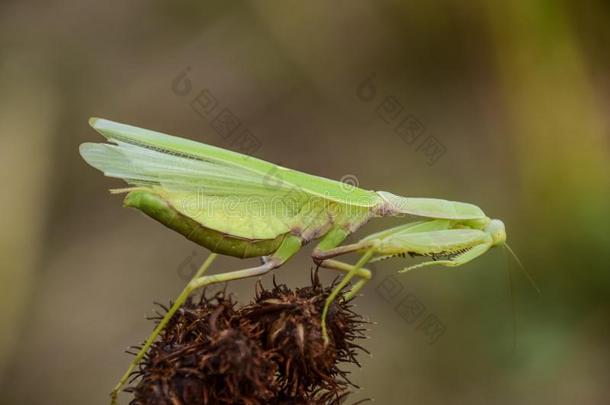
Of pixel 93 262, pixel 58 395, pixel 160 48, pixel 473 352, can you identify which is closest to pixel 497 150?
pixel 473 352

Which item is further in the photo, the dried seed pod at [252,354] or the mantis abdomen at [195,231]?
the mantis abdomen at [195,231]

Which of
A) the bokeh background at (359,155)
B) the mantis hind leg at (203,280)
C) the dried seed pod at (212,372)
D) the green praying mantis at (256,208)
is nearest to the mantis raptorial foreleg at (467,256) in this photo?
the green praying mantis at (256,208)

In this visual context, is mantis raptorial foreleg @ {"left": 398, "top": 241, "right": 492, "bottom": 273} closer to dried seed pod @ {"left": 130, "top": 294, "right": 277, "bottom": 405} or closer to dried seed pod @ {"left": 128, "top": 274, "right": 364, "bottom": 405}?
dried seed pod @ {"left": 128, "top": 274, "right": 364, "bottom": 405}

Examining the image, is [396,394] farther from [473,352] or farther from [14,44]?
[14,44]

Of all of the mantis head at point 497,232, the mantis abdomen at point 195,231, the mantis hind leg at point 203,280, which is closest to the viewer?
the mantis hind leg at point 203,280

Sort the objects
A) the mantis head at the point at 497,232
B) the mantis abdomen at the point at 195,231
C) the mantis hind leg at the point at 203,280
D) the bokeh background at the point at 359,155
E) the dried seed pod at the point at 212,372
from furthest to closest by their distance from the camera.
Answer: the bokeh background at the point at 359,155 → the mantis head at the point at 497,232 → the mantis abdomen at the point at 195,231 → the mantis hind leg at the point at 203,280 → the dried seed pod at the point at 212,372

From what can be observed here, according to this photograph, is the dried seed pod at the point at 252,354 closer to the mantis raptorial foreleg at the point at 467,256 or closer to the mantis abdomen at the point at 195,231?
the mantis abdomen at the point at 195,231

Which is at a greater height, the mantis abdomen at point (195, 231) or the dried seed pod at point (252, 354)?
the mantis abdomen at point (195, 231)

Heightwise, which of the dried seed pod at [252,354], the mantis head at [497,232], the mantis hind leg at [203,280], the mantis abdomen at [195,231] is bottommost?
the mantis head at [497,232]

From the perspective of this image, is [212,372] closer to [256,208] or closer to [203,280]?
[203,280]
